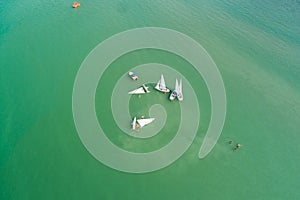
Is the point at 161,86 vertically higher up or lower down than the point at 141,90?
higher up

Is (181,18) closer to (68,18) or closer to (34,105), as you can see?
(68,18)

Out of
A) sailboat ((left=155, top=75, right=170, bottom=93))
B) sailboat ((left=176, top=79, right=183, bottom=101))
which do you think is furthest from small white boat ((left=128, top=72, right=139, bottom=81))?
sailboat ((left=176, top=79, right=183, bottom=101))

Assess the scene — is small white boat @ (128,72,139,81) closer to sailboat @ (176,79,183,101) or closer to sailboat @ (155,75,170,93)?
sailboat @ (155,75,170,93)

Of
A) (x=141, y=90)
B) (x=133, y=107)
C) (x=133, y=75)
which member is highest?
(x=133, y=75)

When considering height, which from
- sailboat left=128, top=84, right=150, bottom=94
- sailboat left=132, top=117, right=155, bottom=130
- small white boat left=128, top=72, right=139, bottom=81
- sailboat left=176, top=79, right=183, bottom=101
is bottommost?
sailboat left=132, top=117, right=155, bottom=130

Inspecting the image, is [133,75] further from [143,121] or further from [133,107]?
[143,121]

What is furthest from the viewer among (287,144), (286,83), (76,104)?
(286,83)

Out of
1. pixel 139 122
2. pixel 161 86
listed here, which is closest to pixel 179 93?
pixel 161 86

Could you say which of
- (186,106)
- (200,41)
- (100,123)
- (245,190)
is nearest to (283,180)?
(245,190)
